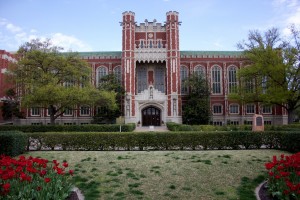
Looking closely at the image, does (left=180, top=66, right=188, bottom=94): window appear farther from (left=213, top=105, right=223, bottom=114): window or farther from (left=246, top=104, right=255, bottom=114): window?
(left=246, top=104, right=255, bottom=114): window

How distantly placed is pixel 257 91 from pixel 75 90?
2067 cm

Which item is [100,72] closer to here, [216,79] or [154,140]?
[216,79]

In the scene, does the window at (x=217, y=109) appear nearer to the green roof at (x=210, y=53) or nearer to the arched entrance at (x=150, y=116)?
the green roof at (x=210, y=53)

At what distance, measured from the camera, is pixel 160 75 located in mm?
44938

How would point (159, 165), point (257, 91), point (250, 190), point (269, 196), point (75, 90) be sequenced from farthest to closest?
point (257, 91), point (75, 90), point (159, 165), point (250, 190), point (269, 196)

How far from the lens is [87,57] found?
151 feet

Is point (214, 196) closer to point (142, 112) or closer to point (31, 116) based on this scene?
point (142, 112)

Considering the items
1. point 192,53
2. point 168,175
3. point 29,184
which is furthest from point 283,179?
point 192,53

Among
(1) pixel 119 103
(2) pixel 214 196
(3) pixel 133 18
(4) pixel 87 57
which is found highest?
(3) pixel 133 18

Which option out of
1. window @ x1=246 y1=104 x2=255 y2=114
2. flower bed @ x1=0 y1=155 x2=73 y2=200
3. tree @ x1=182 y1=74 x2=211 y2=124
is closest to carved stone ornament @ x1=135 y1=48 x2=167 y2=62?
tree @ x1=182 y1=74 x2=211 y2=124

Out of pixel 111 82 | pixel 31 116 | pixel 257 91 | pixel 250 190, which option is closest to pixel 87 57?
pixel 111 82

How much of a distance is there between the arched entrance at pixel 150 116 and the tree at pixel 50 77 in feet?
47.6

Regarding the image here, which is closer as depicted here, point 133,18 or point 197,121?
point 197,121

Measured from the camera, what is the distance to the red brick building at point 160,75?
136 feet
